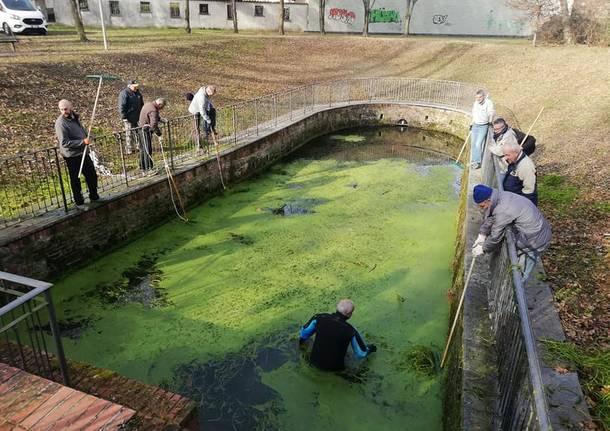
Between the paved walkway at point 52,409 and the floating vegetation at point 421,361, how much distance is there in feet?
12.6

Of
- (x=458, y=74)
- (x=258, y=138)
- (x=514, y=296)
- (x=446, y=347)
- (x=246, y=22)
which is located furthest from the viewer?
(x=246, y=22)

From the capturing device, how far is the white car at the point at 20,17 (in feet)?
72.7

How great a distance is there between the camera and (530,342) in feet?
10.0

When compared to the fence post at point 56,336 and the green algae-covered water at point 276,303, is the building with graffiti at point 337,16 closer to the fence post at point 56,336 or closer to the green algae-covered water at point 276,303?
the green algae-covered water at point 276,303

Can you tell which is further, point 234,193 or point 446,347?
point 234,193

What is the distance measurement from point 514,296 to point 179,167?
8.16 m

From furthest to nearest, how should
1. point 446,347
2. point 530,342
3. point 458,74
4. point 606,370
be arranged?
point 458,74 < point 446,347 < point 606,370 < point 530,342

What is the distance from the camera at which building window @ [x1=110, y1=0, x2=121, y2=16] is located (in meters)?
35.2

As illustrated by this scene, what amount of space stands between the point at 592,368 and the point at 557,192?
5.76 m

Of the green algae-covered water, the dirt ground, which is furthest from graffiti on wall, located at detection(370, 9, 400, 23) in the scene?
the green algae-covered water

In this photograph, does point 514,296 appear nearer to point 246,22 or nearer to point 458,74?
point 458,74

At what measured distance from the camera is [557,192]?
9.16 m

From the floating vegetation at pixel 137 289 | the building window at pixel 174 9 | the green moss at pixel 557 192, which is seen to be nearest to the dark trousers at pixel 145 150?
the floating vegetation at pixel 137 289

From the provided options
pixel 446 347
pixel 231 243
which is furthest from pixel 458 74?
pixel 446 347
